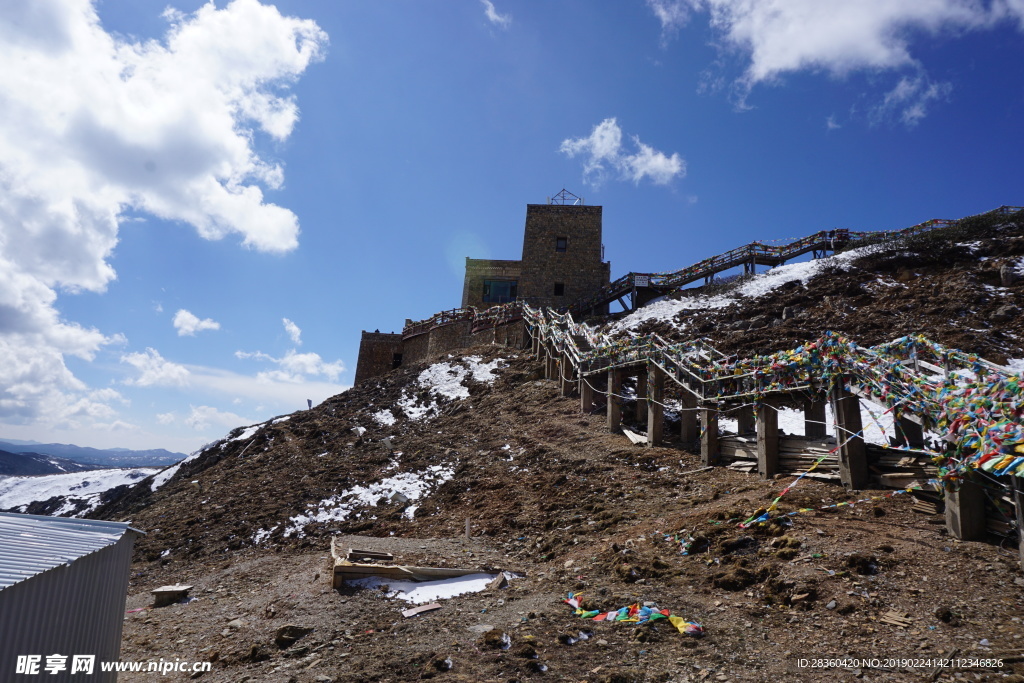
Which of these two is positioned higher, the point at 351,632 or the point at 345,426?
the point at 345,426

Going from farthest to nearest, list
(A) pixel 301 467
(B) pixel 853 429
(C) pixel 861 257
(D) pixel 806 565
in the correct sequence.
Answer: (C) pixel 861 257
(A) pixel 301 467
(B) pixel 853 429
(D) pixel 806 565

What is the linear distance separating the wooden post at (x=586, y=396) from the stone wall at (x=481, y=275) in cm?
2482

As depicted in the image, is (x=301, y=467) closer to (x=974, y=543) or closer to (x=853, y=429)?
(x=853, y=429)

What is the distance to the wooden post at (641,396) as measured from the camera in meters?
15.0

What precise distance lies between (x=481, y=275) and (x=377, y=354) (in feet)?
36.4

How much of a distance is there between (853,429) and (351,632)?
8088 millimetres

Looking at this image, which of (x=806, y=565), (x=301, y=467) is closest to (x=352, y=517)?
(x=301, y=467)

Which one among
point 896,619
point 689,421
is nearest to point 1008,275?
point 689,421

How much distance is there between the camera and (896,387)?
802cm

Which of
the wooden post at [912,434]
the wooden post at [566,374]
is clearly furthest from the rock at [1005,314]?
the wooden post at [566,374]

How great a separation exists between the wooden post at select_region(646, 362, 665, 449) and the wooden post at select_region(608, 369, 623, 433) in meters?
1.50

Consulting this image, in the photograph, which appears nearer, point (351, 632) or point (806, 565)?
point (806, 565)

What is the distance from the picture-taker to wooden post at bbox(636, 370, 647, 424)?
49.3 feet

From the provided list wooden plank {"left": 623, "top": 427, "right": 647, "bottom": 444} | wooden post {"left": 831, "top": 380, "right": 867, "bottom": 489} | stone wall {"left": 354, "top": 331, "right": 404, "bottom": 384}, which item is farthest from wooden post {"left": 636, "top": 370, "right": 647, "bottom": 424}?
stone wall {"left": 354, "top": 331, "right": 404, "bottom": 384}
